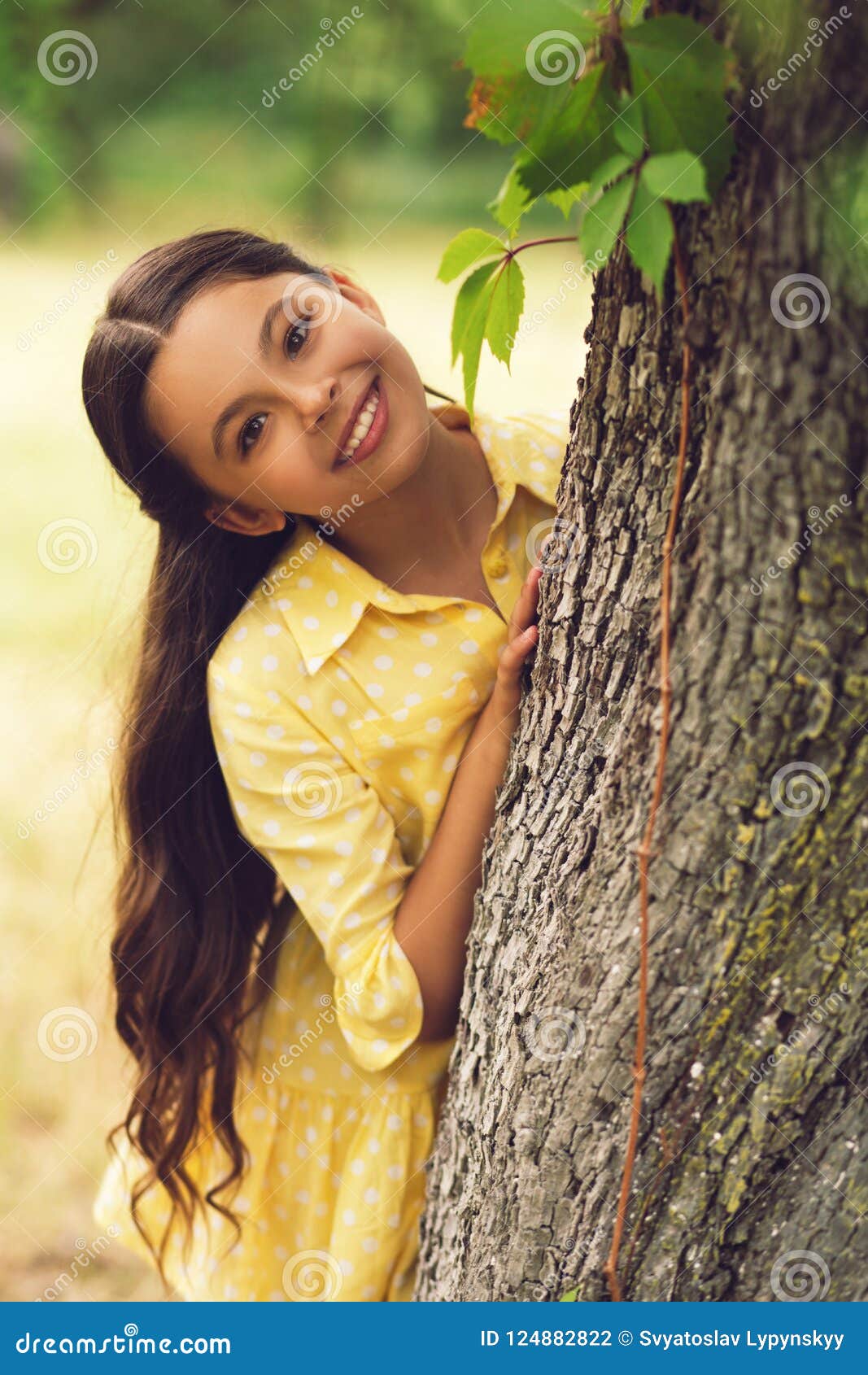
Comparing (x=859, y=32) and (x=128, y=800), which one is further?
(x=128, y=800)

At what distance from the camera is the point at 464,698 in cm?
135

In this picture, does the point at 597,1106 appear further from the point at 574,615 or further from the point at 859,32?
the point at 859,32

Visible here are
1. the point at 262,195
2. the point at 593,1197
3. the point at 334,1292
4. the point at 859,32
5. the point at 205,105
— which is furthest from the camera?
the point at 205,105

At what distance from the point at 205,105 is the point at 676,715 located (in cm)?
835

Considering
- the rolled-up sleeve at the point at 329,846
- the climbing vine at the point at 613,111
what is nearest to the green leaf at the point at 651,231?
the climbing vine at the point at 613,111

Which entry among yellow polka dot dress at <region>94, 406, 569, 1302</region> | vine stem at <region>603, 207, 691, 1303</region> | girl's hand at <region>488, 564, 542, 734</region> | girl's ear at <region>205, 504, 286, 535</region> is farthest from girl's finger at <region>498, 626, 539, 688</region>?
girl's ear at <region>205, 504, 286, 535</region>

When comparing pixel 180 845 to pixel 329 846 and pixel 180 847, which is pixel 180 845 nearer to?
pixel 180 847

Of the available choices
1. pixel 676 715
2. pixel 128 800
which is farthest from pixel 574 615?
pixel 128 800

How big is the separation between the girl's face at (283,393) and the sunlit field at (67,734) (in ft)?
0.76

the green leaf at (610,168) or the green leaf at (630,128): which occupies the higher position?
the green leaf at (630,128)

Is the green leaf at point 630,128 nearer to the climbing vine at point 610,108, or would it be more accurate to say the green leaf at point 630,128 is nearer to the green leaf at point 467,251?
the climbing vine at point 610,108

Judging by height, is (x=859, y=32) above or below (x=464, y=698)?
above

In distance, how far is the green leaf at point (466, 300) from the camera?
964 mm

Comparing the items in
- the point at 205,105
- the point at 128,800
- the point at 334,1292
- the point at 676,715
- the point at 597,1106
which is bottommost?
the point at 334,1292
